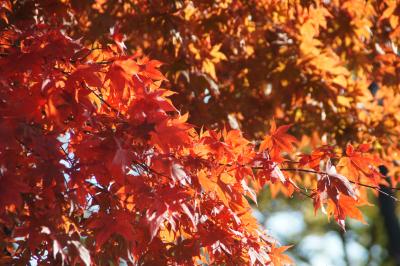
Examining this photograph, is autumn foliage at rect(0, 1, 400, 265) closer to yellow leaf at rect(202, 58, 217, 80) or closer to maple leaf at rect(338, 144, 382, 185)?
maple leaf at rect(338, 144, 382, 185)

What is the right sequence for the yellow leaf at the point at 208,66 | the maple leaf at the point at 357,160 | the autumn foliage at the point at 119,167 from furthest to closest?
1. the yellow leaf at the point at 208,66
2. the maple leaf at the point at 357,160
3. the autumn foliage at the point at 119,167

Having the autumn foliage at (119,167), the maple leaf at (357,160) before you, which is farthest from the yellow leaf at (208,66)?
the maple leaf at (357,160)

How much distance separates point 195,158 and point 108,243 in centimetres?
57

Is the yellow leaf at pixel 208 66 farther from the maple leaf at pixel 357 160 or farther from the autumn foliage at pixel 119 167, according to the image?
the maple leaf at pixel 357 160

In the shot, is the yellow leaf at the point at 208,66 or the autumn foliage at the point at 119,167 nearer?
the autumn foliage at the point at 119,167

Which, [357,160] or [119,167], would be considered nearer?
[119,167]

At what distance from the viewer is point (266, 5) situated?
5.01 meters

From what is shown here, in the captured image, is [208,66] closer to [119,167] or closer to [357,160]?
[357,160]

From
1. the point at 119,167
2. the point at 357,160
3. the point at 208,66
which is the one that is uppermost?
the point at 119,167

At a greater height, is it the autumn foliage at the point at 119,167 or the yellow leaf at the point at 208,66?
the autumn foliage at the point at 119,167

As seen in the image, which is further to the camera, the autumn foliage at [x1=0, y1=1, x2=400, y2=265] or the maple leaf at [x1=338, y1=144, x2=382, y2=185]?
the maple leaf at [x1=338, y1=144, x2=382, y2=185]

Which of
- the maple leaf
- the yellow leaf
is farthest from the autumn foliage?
the yellow leaf

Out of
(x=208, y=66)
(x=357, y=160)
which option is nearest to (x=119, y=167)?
(x=357, y=160)

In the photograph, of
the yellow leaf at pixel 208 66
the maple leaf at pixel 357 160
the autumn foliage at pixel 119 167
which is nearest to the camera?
the autumn foliage at pixel 119 167
